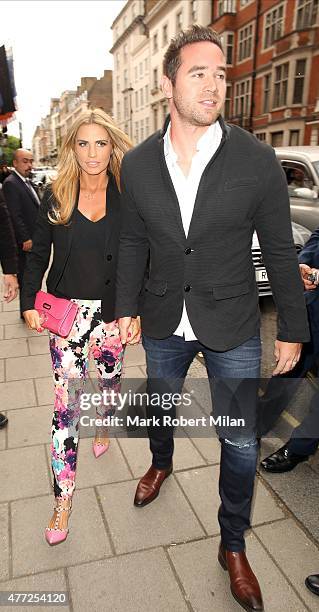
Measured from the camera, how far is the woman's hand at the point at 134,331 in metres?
2.35

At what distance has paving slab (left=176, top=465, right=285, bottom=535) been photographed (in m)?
2.46

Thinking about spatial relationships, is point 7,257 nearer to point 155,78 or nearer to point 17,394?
point 17,394

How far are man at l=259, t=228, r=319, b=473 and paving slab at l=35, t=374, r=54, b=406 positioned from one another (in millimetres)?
1763

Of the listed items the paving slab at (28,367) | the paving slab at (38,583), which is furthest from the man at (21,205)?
the paving slab at (38,583)

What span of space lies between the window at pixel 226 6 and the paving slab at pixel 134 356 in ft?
107

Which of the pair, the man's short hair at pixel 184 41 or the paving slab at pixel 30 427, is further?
the paving slab at pixel 30 427

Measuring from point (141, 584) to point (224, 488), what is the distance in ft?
1.89

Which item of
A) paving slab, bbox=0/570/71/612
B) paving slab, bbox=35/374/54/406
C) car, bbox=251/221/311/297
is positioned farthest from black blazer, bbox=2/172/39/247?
paving slab, bbox=0/570/71/612

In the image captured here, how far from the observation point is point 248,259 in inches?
78.5

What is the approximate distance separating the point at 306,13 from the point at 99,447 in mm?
27327

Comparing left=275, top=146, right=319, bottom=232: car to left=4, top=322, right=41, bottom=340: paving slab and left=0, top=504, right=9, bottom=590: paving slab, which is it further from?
left=0, top=504, right=9, bottom=590: paving slab

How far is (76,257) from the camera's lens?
2.38 metres

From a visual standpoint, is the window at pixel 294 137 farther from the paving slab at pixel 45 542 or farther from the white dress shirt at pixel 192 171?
the paving slab at pixel 45 542

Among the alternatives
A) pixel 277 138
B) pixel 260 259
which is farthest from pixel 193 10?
pixel 260 259
